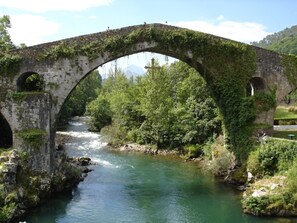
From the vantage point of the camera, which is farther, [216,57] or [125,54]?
[216,57]

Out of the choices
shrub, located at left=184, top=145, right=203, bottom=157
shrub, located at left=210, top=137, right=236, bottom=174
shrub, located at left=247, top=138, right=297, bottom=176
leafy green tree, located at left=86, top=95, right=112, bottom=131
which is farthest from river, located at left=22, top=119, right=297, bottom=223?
leafy green tree, located at left=86, top=95, right=112, bottom=131

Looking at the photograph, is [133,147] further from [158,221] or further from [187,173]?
[158,221]

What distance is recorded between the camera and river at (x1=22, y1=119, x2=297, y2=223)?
1975cm

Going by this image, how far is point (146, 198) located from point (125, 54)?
26.9ft

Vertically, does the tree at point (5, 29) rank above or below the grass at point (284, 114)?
above

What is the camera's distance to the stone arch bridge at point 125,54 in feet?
74.5

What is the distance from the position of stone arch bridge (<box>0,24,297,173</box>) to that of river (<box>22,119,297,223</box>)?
2640 millimetres

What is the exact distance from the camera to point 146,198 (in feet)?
74.7

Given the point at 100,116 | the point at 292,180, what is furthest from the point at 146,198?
the point at 100,116

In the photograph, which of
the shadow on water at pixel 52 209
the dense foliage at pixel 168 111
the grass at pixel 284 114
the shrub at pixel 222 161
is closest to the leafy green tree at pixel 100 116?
the dense foliage at pixel 168 111

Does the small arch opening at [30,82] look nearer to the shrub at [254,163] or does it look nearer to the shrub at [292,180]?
the shrub at [254,163]

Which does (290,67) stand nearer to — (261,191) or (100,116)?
(261,191)

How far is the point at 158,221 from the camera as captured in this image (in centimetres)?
1939

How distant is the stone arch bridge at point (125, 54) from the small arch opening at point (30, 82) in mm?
123
